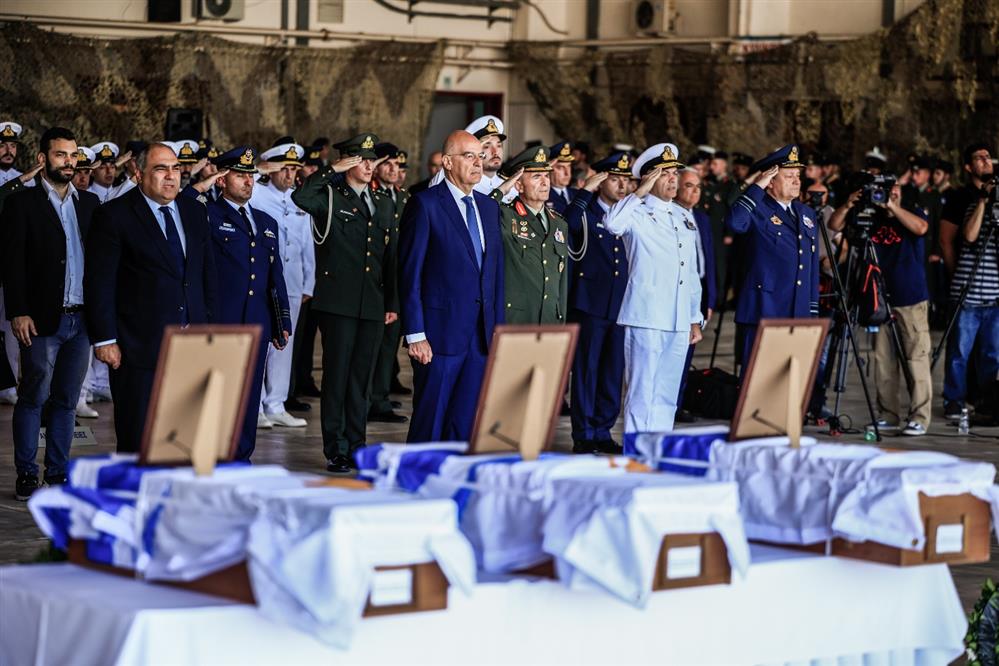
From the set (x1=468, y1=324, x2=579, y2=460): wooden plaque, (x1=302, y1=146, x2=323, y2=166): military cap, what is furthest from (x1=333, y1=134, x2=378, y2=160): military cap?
(x1=468, y1=324, x2=579, y2=460): wooden plaque

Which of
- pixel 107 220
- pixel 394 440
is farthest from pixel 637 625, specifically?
pixel 394 440

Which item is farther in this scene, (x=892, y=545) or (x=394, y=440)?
(x=394, y=440)

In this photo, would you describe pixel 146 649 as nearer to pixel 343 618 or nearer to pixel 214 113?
pixel 343 618

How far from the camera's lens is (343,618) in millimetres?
3453

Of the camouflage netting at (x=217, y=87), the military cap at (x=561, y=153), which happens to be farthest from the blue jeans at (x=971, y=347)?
the camouflage netting at (x=217, y=87)

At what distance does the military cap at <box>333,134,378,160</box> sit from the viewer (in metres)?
9.30

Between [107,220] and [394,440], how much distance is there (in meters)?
3.67

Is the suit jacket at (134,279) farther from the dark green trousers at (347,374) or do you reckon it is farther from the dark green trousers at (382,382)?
the dark green trousers at (382,382)

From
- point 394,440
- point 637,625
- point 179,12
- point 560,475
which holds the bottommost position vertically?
point 394,440

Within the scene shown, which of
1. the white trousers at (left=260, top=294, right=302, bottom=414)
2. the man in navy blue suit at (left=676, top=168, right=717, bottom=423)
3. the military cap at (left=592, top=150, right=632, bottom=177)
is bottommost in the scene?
the white trousers at (left=260, top=294, right=302, bottom=414)

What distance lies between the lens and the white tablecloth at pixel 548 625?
142 inches

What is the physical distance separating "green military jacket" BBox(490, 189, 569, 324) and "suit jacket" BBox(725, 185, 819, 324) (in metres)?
1.27

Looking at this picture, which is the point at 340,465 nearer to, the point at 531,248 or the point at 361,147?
the point at 531,248

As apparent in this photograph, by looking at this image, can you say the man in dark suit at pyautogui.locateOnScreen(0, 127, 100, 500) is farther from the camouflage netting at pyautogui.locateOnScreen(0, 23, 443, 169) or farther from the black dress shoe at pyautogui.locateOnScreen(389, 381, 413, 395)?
the camouflage netting at pyautogui.locateOnScreen(0, 23, 443, 169)
